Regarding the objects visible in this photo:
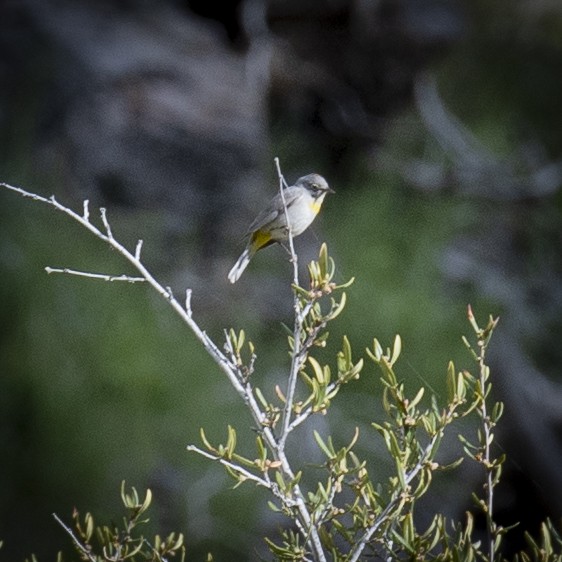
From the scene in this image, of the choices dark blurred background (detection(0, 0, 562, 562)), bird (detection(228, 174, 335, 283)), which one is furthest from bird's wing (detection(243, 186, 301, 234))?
dark blurred background (detection(0, 0, 562, 562))

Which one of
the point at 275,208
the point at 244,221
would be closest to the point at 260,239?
the point at 275,208

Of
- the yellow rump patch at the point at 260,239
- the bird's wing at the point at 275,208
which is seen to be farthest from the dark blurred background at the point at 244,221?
the bird's wing at the point at 275,208

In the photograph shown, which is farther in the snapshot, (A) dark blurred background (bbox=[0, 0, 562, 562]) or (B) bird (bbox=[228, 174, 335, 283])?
(A) dark blurred background (bbox=[0, 0, 562, 562])

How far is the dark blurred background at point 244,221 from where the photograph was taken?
103 inches

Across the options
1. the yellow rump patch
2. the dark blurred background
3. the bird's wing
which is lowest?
the dark blurred background

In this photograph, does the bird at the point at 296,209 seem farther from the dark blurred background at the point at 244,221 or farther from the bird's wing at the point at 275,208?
the dark blurred background at the point at 244,221

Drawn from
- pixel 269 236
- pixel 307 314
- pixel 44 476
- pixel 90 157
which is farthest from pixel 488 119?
pixel 307 314

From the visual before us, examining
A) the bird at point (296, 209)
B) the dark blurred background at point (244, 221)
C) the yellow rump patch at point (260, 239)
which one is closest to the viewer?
the bird at point (296, 209)

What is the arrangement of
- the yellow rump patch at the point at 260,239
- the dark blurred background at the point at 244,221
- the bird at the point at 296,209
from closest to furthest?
1. the bird at the point at 296,209
2. the yellow rump patch at the point at 260,239
3. the dark blurred background at the point at 244,221

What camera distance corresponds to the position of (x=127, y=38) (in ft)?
12.2

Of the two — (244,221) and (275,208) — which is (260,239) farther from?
(244,221)

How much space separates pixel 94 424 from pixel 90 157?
1.13 m

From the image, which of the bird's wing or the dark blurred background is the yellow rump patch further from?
the dark blurred background

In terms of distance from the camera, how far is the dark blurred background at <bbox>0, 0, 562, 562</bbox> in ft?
8.62
